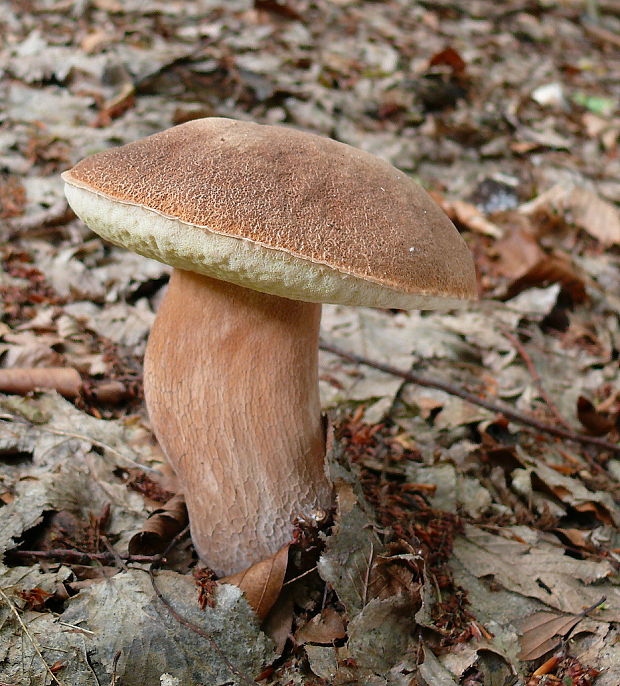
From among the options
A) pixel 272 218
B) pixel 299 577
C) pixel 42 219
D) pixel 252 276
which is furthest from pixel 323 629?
pixel 42 219

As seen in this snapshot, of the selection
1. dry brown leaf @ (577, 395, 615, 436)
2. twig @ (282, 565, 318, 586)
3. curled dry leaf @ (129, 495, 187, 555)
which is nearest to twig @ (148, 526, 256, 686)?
A: curled dry leaf @ (129, 495, 187, 555)

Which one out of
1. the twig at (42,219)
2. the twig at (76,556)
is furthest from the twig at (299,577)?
the twig at (42,219)

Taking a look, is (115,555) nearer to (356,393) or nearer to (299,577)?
(299,577)

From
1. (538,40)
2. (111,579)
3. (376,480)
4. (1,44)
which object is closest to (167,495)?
(111,579)

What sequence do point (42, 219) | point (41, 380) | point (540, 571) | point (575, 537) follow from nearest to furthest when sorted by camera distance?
point (540, 571), point (575, 537), point (41, 380), point (42, 219)

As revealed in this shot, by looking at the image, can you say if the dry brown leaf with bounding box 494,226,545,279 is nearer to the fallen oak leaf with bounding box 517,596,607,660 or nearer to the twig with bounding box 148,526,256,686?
the fallen oak leaf with bounding box 517,596,607,660
